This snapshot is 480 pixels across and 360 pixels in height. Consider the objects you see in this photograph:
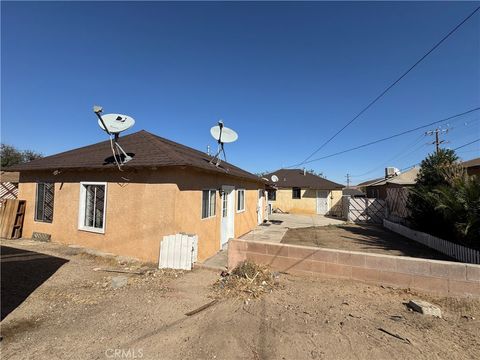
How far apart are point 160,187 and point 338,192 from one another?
83.3 ft

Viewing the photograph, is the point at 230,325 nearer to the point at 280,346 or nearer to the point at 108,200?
the point at 280,346

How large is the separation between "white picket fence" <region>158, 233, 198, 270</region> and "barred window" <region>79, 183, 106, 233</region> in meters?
2.77

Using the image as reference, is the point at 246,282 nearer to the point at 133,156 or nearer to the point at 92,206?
the point at 133,156

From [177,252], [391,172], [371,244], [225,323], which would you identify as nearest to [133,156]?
[177,252]

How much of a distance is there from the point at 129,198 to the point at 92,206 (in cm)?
191

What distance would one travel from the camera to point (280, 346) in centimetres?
342

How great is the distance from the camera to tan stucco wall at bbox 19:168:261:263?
7246mm

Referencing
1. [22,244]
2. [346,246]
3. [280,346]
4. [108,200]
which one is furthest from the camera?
[346,246]

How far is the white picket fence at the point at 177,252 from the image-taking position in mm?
6797

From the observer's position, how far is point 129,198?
25.5 ft

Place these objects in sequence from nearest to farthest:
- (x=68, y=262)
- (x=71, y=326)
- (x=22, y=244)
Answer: (x=71, y=326), (x=68, y=262), (x=22, y=244)

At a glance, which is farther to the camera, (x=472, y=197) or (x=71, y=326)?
(x=472, y=197)

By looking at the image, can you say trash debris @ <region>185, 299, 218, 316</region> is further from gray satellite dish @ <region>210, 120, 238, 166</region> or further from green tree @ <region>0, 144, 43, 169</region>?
green tree @ <region>0, 144, 43, 169</region>


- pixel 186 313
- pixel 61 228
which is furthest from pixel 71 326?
pixel 61 228
